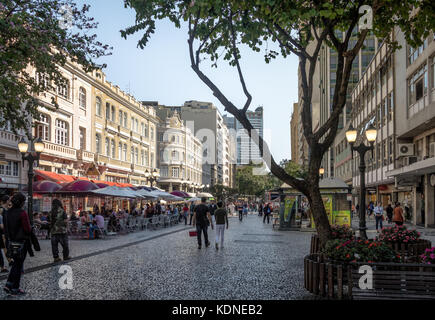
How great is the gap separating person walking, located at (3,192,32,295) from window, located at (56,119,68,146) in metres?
26.6

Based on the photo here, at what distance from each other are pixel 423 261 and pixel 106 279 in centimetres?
600

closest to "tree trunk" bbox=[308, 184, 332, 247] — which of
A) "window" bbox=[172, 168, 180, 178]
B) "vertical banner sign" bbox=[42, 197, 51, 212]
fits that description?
"vertical banner sign" bbox=[42, 197, 51, 212]

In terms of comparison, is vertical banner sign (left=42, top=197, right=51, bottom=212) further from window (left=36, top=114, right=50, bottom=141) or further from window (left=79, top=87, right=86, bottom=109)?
window (left=79, top=87, right=86, bottom=109)

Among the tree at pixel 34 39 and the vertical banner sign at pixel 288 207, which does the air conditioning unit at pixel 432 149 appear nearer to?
the vertical banner sign at pixel 288 207

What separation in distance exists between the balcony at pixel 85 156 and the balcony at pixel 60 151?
48cm

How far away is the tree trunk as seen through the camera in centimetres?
845

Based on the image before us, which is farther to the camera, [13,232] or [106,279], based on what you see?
[106,279]

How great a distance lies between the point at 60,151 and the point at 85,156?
Result: 4.04 metres

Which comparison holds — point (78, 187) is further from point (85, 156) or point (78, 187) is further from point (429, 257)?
point (429, 257)

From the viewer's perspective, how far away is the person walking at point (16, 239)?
7.77 m
